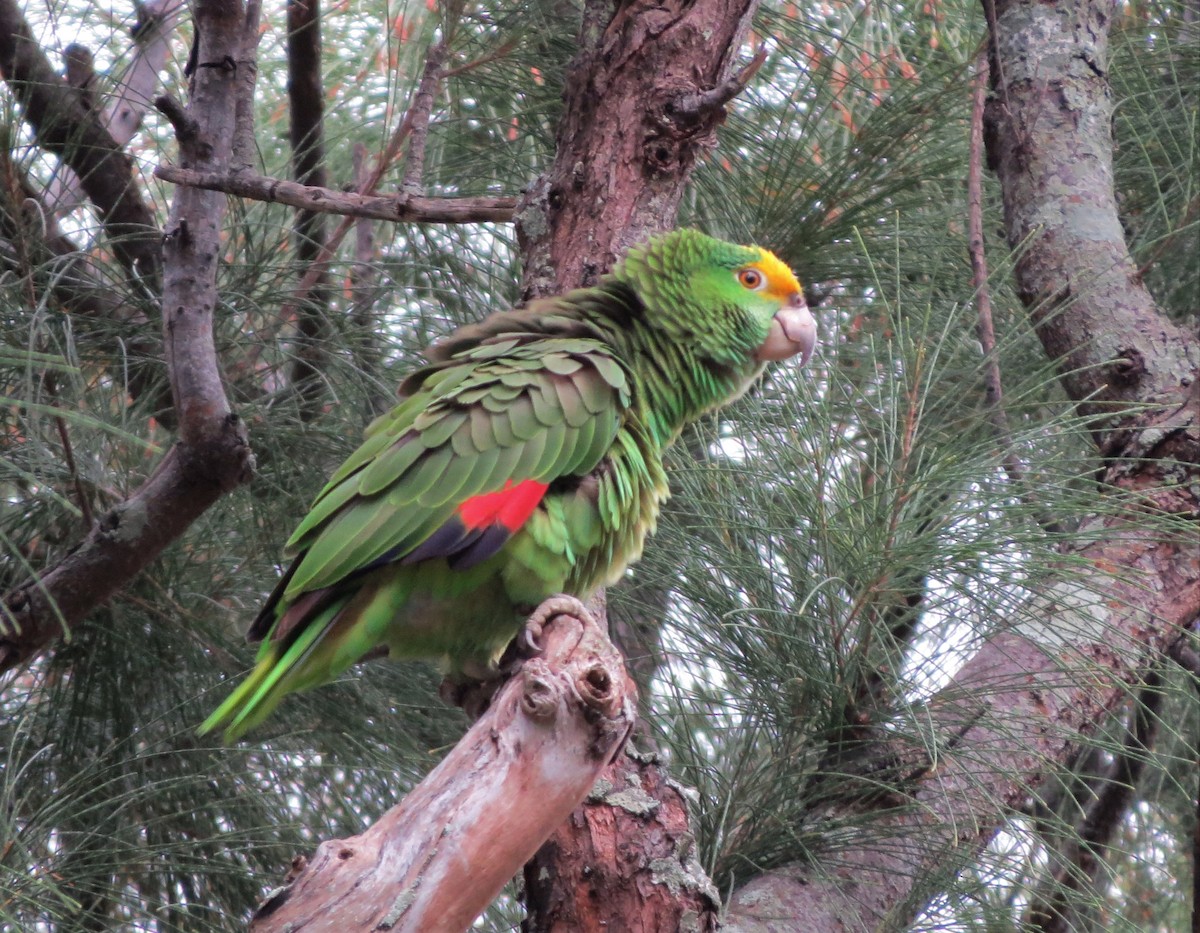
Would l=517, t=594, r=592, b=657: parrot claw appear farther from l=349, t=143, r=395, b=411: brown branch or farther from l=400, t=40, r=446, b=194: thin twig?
l=349, t=143, r=395, b=411: brown branch

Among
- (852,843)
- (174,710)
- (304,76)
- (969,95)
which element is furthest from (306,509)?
(969,95)

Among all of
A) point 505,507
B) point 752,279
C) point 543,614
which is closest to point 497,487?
point 505,507

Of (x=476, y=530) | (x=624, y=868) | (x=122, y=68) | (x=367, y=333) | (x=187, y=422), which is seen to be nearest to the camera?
(x=624, y=868)

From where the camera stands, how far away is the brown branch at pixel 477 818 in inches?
48.5

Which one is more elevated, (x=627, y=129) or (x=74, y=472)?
(x=627, y=129)

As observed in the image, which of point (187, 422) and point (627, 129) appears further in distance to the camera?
point (627, 129)

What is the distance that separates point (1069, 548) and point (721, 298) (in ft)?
2.73

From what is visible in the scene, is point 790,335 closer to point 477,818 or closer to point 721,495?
point 721,495

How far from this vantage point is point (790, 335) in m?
2.26

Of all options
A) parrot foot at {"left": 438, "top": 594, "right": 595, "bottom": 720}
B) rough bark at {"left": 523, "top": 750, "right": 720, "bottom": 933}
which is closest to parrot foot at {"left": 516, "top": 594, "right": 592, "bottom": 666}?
parrot foot at {"left": 438, "top": 594, "right": 595, "bottom": 720}

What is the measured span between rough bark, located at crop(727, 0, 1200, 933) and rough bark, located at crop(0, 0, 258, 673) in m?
1.16

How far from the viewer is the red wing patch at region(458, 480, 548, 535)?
1850mm

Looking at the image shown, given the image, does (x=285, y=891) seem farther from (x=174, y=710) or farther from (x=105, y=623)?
(x=105, y=623)

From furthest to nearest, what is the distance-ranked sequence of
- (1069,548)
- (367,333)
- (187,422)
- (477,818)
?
(367,333) → (1069,548) → (187,422) → (477,818)
